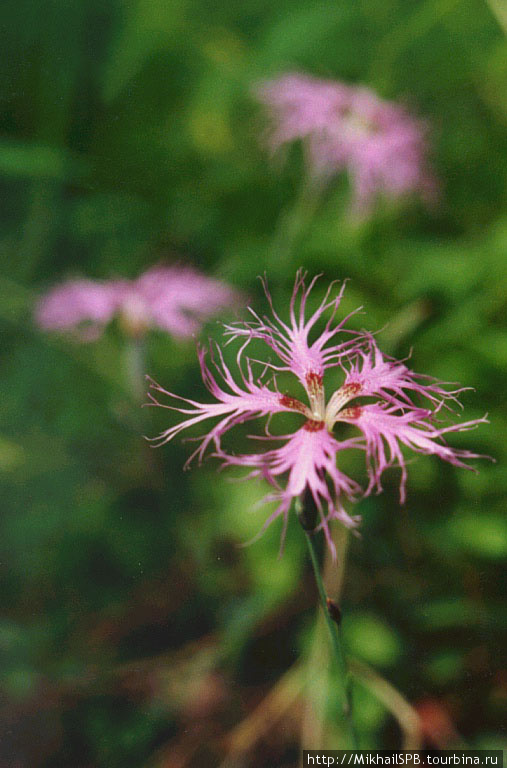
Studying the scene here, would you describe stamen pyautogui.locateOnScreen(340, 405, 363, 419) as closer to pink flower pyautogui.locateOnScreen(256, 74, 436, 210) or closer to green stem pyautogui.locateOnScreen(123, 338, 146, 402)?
green stem pyautogui.locateOnScreen(123, 338, 146, 402)

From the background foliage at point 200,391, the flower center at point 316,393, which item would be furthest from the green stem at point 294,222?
the flower center at point 316,393

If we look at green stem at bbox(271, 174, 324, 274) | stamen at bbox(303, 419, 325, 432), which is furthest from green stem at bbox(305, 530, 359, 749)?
green stem at bbox(271, 174, 324, 274)

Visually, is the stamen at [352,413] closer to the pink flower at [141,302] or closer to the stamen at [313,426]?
the stamen at [313,426]

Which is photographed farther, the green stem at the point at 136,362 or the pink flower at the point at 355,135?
the pink flower at the point at 355,135

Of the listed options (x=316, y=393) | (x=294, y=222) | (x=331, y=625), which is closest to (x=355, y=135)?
(x=294, y=222)

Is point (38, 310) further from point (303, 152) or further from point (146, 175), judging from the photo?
point (303, 152)

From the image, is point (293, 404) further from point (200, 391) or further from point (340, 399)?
point (200, 391)
